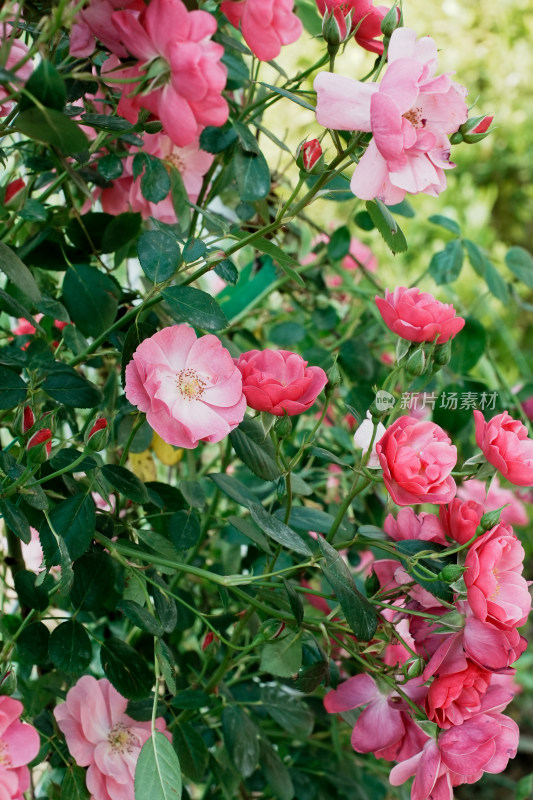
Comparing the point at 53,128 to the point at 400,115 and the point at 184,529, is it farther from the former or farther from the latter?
the point at 184,529

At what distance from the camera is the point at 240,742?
645 mm

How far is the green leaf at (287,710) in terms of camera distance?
2.37ft

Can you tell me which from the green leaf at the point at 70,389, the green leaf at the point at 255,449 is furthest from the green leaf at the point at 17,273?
the green leaf at the point at 255,449

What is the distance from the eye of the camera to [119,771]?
1.80ft

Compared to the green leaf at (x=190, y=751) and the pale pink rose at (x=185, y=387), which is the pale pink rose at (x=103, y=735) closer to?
the green leaf at (x=190, y=751)

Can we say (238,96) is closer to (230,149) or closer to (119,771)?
(230,149)

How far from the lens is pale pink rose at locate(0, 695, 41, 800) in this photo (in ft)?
1.48

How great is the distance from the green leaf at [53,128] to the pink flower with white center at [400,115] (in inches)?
5.4

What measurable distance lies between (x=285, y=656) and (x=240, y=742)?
0.44 ft

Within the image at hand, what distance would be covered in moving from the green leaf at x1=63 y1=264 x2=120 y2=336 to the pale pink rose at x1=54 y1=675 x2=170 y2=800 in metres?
0.25

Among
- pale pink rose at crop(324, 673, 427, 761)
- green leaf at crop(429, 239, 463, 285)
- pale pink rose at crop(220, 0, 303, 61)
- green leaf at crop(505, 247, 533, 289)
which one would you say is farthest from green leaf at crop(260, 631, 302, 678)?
green leaf at crop(505, 247, 533, 289)

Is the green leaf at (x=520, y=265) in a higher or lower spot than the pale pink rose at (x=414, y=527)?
lower

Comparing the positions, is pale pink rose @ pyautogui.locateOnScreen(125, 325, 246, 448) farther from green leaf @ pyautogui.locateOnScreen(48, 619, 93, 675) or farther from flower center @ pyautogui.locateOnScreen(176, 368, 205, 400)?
green leaf @ pyautogui.locateOnScreen(48, 619, 93, 675)

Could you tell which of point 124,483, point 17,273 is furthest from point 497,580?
point 17,273
